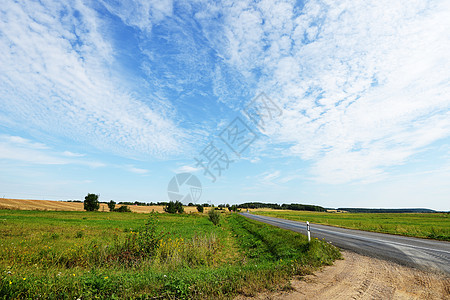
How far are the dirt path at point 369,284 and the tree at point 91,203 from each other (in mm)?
78254

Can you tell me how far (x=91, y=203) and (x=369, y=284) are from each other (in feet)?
263

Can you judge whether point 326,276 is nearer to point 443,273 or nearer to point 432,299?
point 432,299

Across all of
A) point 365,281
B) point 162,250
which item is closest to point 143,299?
point 162,250

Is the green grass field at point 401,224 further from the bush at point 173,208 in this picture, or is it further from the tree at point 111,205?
the tree at point 111,205

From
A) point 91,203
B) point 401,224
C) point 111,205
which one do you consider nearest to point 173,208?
point 111,205

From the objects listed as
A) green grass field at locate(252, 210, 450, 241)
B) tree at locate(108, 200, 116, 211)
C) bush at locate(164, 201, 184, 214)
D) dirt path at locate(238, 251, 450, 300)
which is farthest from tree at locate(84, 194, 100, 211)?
dirt path at locate(238, 251, 450, 300)

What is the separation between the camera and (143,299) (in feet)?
17.5

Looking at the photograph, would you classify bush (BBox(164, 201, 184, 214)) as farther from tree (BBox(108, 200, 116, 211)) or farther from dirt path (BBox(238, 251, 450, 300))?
dirt path (BBox(238, 251, 450, 300))

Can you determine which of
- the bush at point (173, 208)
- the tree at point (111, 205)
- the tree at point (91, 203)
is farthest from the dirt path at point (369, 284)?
the tree at point (111, 205)

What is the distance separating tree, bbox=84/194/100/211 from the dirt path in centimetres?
7825

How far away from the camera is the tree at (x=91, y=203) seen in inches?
2744

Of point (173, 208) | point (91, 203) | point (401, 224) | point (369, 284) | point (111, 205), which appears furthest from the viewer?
point (111, 205)

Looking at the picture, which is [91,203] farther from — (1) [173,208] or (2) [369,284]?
(2) [369,284]

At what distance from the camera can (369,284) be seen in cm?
635
